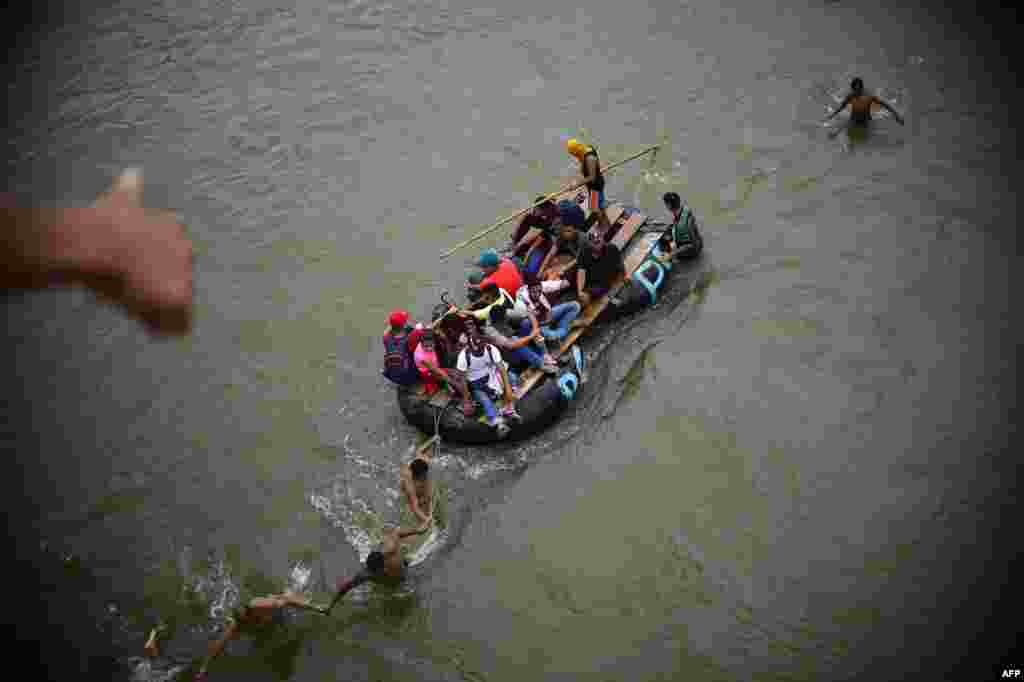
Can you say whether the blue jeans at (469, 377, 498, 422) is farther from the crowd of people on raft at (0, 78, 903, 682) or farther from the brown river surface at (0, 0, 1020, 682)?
the brown river surface at (0, 0, 1020, 682)

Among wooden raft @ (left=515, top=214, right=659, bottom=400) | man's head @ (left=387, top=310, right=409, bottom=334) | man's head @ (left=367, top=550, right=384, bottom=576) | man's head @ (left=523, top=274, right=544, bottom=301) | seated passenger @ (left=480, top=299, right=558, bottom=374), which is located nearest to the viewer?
man's head @ (left=367, top=550, right=384, bottom=576)

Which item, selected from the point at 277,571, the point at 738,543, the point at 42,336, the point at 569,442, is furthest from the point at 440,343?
the point at 42,336

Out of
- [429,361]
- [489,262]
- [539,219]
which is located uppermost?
[539,219]

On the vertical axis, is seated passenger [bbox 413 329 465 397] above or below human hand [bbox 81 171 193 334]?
below

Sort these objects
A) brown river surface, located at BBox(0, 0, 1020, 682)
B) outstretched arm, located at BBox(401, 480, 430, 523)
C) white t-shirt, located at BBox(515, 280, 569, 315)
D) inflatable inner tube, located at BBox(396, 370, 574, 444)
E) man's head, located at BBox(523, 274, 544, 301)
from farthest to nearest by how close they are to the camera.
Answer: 1. man's head, located at BBox(523, 274, 544, 301)
2. white t-shirt, located at BBox(515, 280, 569, 315)
3. inflatable inner tube, located at BBox(396, 370, 574, 444)
4. outstretched arm, located at BBox(401, 480, 430, 523)
5. brown river surface, located at BBox(0, 0, 1020, 682)

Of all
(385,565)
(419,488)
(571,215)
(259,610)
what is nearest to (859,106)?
(571,215)

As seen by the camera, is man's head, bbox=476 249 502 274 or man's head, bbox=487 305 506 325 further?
man's head, bbox=476 249 502 274

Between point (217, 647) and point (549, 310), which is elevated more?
point (549, 310)

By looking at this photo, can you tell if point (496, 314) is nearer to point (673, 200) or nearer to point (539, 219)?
point (539, 219)

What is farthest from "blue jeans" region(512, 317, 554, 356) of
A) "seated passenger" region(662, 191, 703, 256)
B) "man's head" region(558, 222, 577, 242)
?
"seated passenger" region(662, 191, 703, 256)
